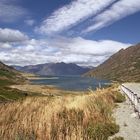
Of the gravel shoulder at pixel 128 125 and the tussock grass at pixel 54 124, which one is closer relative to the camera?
the tussock grass at pixel 54 124

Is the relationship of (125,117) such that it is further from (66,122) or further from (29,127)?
(29,127)

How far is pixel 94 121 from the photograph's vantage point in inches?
642

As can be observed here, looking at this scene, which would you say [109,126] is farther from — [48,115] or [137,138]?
[48,115]

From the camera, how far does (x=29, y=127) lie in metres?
13.6

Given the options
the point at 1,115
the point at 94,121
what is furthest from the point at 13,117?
the point at 94,121

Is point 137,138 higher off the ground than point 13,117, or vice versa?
point 13,117

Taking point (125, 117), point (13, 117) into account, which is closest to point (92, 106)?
point (125, 117)

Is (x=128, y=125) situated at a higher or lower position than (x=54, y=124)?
lower

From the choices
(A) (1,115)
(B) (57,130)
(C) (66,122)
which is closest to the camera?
(B) (57,130)

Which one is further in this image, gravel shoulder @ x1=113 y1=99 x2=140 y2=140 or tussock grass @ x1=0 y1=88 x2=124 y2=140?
gravel shoulder @ x1=113 y1=99 x2=140 y2=140

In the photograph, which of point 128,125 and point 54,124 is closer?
point 54,124

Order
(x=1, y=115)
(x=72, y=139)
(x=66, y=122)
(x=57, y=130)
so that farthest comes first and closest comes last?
(x=1, y=115)
(x=66, y=122)
(x=57, y=130)
(x=72, y=139)

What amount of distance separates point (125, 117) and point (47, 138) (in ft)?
32.2

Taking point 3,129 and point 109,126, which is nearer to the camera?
point 3,129
